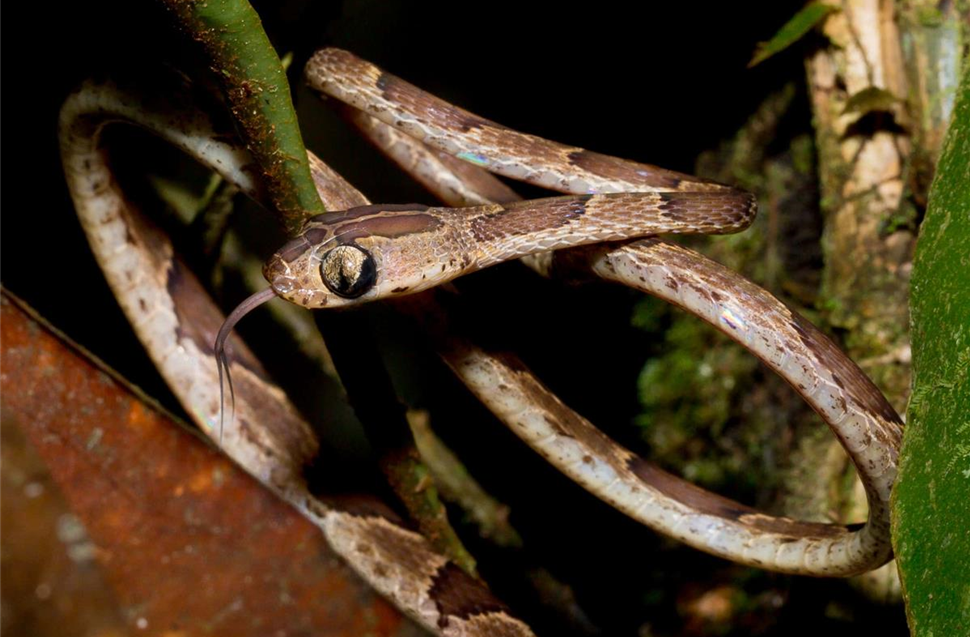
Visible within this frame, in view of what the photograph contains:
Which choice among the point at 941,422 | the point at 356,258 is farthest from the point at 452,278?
the point at 941,422

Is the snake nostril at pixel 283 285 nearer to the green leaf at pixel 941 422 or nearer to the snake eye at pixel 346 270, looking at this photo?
the snake eye at pixel 346 270

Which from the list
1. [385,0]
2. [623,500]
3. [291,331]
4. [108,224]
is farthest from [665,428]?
[108,224]

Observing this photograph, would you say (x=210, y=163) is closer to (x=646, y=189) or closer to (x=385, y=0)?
(x=646, y=189)

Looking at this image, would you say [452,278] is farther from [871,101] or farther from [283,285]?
[871,101]

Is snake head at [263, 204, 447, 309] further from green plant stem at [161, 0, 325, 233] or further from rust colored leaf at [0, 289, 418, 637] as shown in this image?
rust colored leaf at [0, 289, 418, 637]

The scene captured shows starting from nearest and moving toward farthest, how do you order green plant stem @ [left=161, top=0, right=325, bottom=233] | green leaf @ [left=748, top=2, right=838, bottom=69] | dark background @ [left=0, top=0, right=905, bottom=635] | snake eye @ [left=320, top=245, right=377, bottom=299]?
green plant stem @ [left=161, top=0, right=325, bottom=233] → snake eye @ [left=320, top=245, right=377, bottom=299] → green leaf @ [left=748, top=2, right=838, bottom=69] → dark background @ [left=0, top=0, right=905, bottom=635]

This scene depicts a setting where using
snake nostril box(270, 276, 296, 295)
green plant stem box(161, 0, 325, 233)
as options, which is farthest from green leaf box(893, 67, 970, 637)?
snake nostril box(270, 276, 296, 295)

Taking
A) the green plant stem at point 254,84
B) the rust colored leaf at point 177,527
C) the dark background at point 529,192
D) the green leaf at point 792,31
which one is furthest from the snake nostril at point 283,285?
the green leaf at point 792,31
